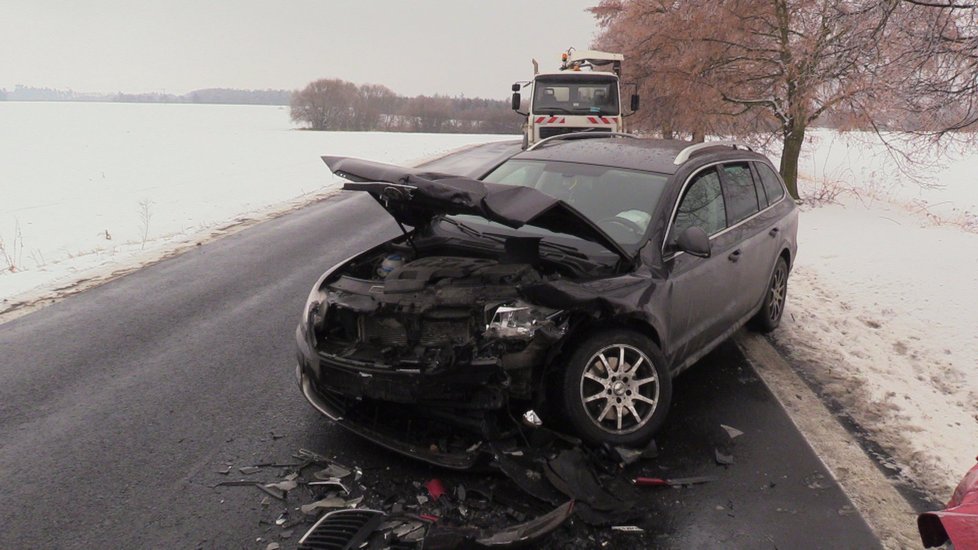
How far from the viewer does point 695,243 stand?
4188mm

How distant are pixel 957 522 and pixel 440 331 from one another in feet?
8.21

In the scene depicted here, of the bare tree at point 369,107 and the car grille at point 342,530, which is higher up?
the bare tree at point 369,107

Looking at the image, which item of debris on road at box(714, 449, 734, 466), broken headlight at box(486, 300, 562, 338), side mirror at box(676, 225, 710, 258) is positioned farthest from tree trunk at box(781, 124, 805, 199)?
broken headlight at box(486, 300, 562, 338)

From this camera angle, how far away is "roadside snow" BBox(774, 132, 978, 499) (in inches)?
168

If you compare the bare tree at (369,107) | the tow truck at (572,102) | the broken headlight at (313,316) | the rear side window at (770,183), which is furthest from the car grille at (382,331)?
the bare tree at (369,107)

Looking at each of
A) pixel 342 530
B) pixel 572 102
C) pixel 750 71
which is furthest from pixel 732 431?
pixel 572 102

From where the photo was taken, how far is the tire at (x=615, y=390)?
12.3 ft

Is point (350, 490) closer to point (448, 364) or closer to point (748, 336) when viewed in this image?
point (448, 364)

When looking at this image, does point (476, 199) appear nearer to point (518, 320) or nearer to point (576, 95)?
point (518, 320)

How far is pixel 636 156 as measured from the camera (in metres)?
5.26

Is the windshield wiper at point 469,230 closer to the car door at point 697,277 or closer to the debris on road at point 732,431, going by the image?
the car door at point 697,277

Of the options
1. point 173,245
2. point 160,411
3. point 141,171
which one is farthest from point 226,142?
point 160,411

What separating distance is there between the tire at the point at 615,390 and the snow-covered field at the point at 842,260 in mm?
1483

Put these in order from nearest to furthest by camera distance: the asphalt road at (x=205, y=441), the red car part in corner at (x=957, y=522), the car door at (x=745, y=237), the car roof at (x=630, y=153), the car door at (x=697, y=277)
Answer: the red car part in corner at (x=957, y=522)
the asphalt road at (x=205, y=441)
the car door at (x=697, y=277)
the car roof at (x=630, y=153)
the car door at (x=745, y=237)
